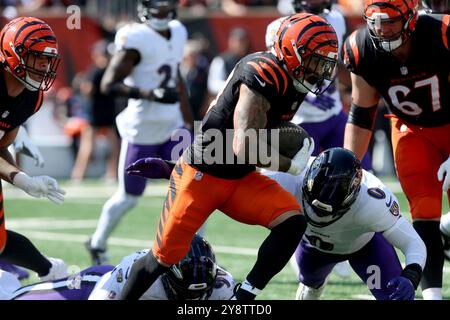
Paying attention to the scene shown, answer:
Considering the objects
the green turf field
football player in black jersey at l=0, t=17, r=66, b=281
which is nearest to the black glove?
the green turf field

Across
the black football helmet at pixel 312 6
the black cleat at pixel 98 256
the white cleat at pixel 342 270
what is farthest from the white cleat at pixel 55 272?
the black football helmet at pixel 312 6

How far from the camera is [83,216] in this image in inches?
376

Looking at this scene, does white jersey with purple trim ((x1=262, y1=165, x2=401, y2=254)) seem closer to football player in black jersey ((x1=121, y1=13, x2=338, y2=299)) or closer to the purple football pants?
football player in black jersey ((x1=121, y1=13, x2=338, y2=299))

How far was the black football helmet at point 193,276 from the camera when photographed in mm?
4105

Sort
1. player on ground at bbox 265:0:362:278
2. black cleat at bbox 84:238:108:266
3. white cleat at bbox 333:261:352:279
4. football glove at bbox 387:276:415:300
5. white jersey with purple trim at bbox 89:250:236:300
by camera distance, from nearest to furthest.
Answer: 1. football glove at bbox 387:276:415:300
2. white jersey with purple trim at bbox 89:250:236:300
3. white cleat at bbox 333:261:352:279
4. player on ground at bbox 265:0:362:278
5. black cleat at bbox 84:238:108:266

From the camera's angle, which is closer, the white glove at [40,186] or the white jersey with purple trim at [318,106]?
the white glove at [40,186]

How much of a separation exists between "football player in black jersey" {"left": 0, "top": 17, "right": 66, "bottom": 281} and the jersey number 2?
1.81 meters

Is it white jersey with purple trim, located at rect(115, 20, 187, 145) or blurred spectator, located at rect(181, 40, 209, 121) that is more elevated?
white jersey with purple trim, located at rect(115, 20, 187, 145)

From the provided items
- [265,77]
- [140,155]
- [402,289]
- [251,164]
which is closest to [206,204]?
[251,164]

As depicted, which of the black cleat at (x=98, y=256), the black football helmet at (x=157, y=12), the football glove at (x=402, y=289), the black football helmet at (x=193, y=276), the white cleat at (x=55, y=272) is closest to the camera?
the football glove at (x=402, y=289)

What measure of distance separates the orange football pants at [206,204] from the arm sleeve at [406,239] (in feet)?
1.49

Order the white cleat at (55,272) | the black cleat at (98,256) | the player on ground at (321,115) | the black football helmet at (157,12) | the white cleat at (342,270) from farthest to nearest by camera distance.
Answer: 1. the black football helmet at (157,12)
2. the black cleat at (98,256)
3. the player on ground at (321,115)
4. the white cleat at (342,270)
5. the white cleat at (55,272)

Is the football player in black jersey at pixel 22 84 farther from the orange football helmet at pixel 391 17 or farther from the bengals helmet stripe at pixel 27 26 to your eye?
the orange football helmet at pixel 391 17

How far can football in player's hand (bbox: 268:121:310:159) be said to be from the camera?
4.30m
